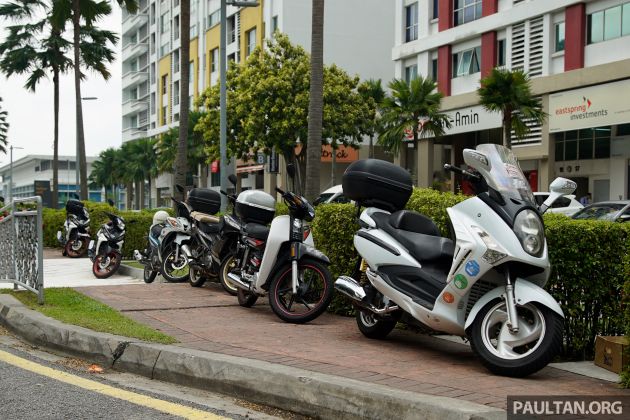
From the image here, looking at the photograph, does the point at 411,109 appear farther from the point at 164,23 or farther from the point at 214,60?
the point at 164,23

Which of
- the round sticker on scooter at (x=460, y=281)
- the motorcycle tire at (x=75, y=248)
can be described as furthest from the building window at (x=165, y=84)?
the round sticker on scooter at (x=460, y=281)

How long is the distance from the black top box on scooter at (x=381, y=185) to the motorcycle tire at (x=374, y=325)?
94cm

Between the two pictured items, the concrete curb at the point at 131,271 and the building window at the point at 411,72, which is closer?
the concrete curb at the point at 131,271

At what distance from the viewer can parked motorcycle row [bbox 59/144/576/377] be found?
4777mm

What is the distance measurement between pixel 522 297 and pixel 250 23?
1872 inches

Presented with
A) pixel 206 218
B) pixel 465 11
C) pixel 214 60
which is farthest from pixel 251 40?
pixel 206 218

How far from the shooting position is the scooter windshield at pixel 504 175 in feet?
16.6

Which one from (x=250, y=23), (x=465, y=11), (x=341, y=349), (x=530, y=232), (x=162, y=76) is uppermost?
(x=250, y=23)

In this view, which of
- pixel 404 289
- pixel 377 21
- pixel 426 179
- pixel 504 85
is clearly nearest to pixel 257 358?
pixel 404 289

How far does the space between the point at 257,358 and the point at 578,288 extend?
2384 millimetres

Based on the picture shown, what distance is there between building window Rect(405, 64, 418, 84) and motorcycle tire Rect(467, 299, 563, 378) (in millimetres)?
32163

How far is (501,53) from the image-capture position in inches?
1219

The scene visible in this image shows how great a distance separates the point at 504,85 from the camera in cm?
2572

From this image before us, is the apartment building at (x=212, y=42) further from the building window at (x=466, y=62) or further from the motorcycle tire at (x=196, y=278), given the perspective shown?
the motorcycle tire at (x=196, y=278)
